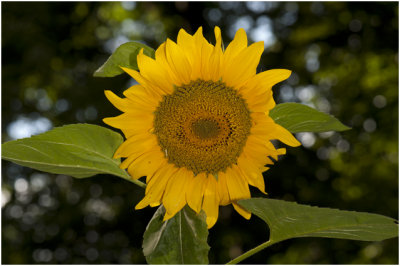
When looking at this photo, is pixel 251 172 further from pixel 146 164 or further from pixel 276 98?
pixel 276 98

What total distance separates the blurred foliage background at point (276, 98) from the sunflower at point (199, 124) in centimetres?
291

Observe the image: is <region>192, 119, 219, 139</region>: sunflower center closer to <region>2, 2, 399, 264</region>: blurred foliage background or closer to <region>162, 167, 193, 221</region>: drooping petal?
<region>162, 167, 193, 221</region>: drooping petal

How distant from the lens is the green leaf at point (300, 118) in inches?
31.4

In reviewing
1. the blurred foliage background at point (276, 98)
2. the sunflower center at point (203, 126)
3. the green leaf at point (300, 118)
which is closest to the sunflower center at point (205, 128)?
the sunflower center at point (203, 126)

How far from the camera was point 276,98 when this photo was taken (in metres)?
3.78

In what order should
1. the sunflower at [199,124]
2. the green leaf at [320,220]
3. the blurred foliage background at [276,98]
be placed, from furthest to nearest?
the blurred foliage background at [276,98], the sunflower at [199,124], the green leaf at [320,220]

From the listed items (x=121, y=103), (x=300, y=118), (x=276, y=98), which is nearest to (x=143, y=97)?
(x=121, y=103)

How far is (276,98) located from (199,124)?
9.96ft

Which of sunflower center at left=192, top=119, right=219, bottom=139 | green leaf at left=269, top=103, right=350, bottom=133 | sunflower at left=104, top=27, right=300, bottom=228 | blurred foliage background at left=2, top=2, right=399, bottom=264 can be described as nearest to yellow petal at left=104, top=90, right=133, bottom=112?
sunflower at left=104, top=27, right=300, bottom=228

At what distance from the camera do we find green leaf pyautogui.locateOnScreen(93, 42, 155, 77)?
0.77m

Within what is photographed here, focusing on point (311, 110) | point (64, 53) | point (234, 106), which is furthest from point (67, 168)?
point (64, 53)

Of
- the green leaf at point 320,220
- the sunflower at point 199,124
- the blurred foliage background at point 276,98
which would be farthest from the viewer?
the blurred foliage background at point 276,98

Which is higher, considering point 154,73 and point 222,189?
point 154,73

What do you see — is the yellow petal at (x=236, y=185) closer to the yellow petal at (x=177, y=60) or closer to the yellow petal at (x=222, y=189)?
the yellow petal at (x=222, y=189)
